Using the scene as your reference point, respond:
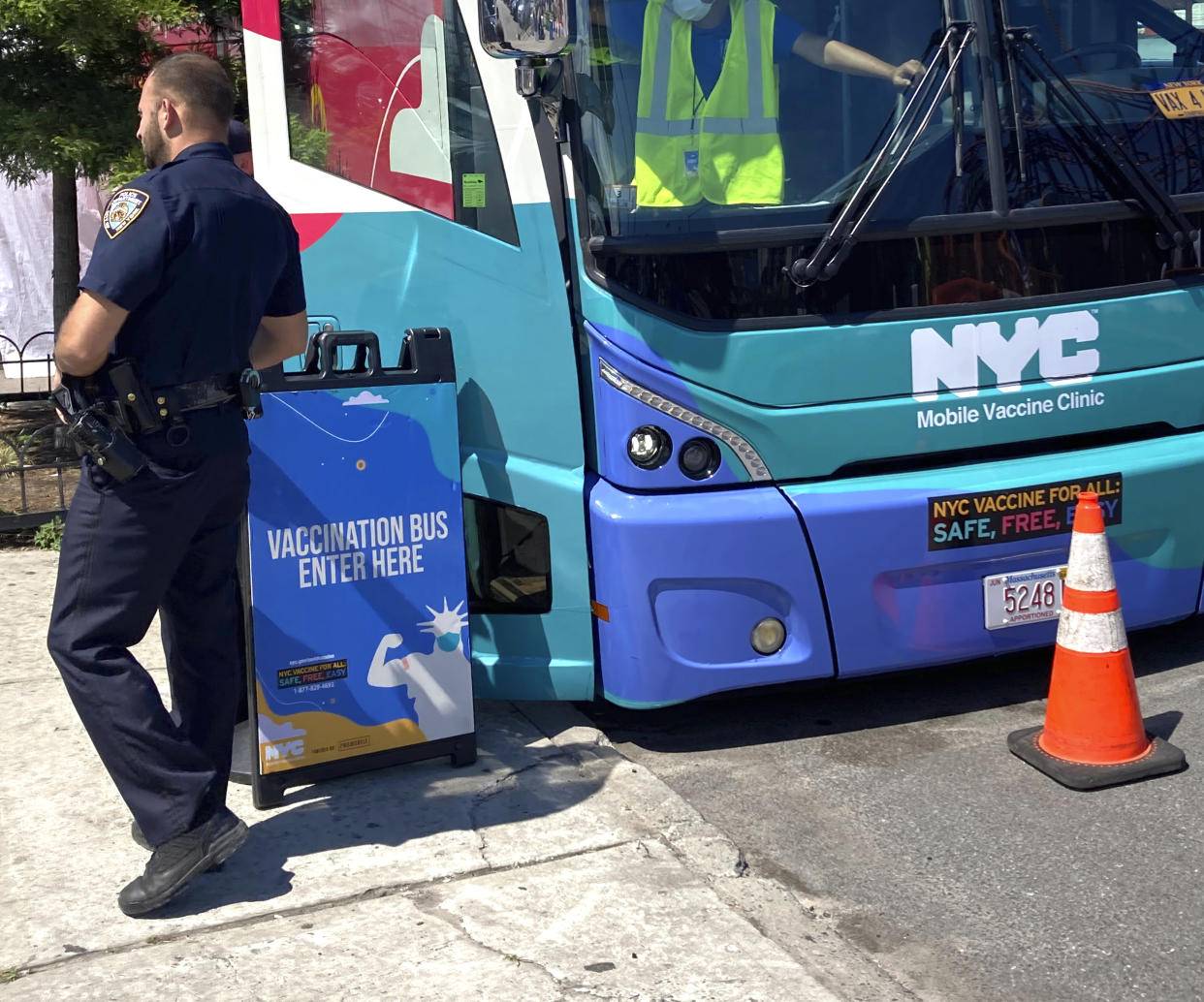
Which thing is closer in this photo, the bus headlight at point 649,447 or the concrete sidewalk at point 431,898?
the concrete sidewalk at point 431,898

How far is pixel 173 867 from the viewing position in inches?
131

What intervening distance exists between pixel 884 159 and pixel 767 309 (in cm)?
54

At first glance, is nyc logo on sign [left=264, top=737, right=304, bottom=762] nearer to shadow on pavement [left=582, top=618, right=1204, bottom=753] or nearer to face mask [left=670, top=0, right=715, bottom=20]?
shadow on pavement [left=582, top=618, right=1204, bottom=753]

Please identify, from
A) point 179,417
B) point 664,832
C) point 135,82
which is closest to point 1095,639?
point 664,832

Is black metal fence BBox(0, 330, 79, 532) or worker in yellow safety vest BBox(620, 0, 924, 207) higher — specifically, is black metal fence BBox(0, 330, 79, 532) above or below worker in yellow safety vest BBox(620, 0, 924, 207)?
below

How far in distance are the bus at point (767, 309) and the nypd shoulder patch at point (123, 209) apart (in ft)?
3.76

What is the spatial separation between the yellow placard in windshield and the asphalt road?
1.85 metres

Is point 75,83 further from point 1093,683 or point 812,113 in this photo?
point 1093,683

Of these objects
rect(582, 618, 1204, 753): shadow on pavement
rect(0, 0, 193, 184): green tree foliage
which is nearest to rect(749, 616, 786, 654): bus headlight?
rect(582, 618, 1204, 753): shadow on pavement

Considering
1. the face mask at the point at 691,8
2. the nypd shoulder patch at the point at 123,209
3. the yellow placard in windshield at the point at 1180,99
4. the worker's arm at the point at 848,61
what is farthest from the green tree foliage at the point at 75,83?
the yellow placard in windshield at the point at 1180,99

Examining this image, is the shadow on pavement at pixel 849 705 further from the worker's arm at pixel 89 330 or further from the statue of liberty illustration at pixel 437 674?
the worker's arm at pixel 89 330

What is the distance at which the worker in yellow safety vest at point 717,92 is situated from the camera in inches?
157

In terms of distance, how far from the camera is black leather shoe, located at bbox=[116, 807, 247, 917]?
330 cm

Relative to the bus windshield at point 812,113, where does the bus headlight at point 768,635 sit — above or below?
below
